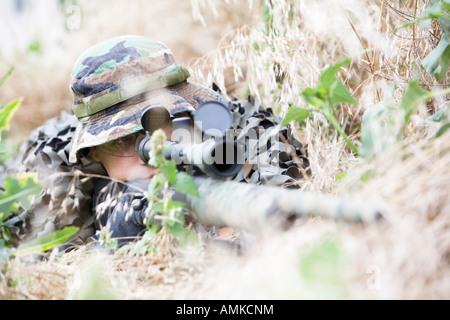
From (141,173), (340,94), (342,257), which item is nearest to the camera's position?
(342,257)

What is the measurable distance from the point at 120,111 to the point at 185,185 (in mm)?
854

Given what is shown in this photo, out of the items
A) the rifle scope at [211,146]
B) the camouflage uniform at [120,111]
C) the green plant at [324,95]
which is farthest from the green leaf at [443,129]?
the camouflage uniform at [120,111]

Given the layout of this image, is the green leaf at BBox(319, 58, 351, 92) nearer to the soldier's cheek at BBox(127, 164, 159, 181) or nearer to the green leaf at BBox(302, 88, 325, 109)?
the green leaf at BBox(302, 88, 325, 109)

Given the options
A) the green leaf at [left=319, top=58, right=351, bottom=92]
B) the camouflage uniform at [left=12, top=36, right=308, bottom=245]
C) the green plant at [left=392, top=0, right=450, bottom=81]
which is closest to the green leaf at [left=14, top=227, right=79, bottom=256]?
the camouflage uniform at [left=12, top=36, right=308, bottom=245]

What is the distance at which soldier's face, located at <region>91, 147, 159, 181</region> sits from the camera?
65.6 inches

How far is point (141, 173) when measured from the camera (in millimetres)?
1678

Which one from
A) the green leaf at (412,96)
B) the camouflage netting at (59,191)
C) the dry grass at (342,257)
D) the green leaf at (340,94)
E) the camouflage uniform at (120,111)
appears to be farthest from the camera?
the camouflage netting at (59,191)

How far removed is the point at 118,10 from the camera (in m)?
3.35

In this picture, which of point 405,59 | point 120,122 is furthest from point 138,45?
point 405,59

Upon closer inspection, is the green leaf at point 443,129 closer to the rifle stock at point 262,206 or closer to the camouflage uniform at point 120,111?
the rifle stock at point 262,206

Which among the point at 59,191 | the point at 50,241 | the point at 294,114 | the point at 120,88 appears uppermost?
the point at 294,114

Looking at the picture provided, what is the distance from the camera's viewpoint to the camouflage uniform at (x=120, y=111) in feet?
5.38

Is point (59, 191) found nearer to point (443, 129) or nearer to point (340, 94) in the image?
point (340, 94)

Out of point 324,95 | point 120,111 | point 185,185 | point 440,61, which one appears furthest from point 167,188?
point 120,111
